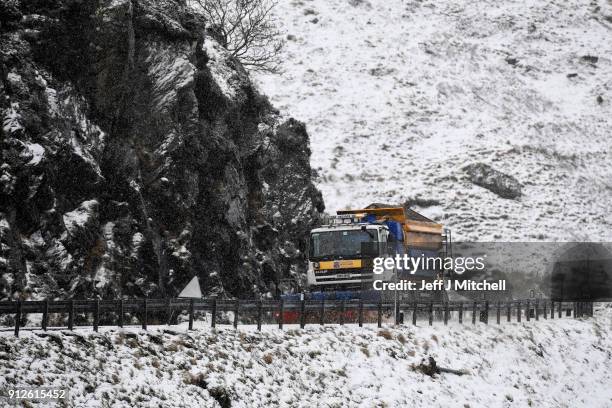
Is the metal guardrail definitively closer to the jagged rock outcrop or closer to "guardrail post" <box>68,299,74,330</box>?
"guardrail post" <box>68,299,74,330</box>

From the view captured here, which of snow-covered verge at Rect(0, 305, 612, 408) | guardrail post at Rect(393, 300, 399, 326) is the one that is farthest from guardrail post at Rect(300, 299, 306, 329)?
guardrail post at Rect(393, 300, 399, 326)

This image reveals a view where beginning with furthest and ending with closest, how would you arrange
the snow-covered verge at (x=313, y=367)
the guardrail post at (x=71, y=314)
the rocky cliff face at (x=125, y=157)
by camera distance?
the rocky cliff face at (x=125, y=157) → the guardrail post at (x=71, y=314) → the snow-covered verge at (x=313, y=367)

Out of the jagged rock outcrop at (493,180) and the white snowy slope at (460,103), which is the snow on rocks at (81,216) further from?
the jagged rock outcrop at (493,180)

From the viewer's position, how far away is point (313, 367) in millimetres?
21531

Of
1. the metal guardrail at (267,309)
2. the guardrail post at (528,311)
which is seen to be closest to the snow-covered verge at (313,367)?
the metal guardrail at (267,309)

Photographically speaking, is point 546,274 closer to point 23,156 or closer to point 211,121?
point 211,121

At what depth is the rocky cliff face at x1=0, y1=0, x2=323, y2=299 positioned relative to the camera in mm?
22703

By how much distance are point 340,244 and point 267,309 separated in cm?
615

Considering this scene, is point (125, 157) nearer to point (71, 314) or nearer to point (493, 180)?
point (71, 314)

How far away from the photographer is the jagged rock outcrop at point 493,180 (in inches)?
2397

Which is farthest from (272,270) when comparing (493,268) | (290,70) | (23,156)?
(290,70)

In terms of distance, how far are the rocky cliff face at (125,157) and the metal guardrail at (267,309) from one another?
6.03 ft

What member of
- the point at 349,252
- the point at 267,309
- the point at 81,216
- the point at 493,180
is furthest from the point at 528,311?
the point at 493,180

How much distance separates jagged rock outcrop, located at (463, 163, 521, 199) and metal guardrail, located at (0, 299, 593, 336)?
835 inches
